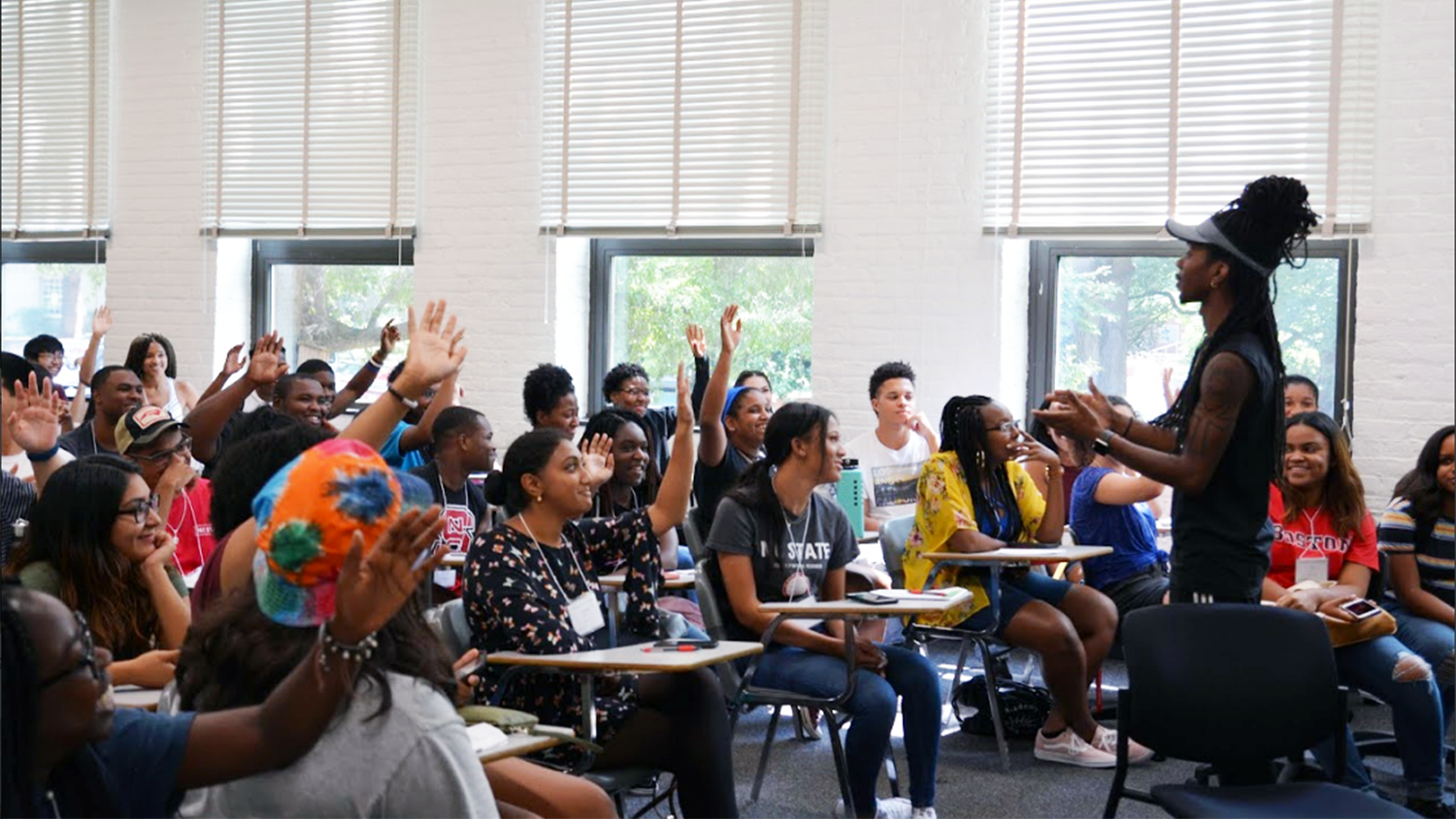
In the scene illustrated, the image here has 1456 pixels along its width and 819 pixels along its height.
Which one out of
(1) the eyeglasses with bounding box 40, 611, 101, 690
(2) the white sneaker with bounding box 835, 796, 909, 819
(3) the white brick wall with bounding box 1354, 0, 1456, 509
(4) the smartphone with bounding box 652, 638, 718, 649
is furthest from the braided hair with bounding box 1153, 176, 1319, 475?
(3) the white brick wall with bounding box 1354, 0, 1456, 509

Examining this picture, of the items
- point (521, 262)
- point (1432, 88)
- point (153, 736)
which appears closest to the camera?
point (153, 736)

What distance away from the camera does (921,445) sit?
6.41 meters

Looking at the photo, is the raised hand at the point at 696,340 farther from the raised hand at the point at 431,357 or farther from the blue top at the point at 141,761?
Result: the blue top at the point at 141,761

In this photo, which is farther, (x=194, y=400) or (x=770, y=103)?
(x=194, y=400)

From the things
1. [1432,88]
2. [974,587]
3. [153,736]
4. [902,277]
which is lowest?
[974,587]

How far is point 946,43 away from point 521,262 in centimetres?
236

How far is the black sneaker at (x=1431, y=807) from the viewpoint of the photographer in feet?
13.8

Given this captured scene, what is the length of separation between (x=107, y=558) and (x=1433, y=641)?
3.68 metres

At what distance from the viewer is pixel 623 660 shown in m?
3.11

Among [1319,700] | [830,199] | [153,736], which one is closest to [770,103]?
[830,199]

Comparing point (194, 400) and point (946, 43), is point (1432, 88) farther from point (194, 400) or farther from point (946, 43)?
point (194, 400)

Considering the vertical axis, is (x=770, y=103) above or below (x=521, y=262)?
above

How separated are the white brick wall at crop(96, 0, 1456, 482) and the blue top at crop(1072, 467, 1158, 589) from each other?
3.71 ft

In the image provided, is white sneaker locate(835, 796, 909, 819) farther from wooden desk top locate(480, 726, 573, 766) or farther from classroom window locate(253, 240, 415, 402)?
classroom window locate(253, 240, 415, 402)
